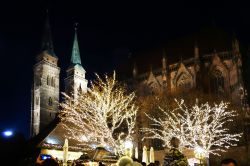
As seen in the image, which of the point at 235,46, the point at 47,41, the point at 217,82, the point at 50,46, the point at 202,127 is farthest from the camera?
the point at 50,46

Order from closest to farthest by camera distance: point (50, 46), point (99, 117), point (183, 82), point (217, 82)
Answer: point (99, 117) → point (217, 82) → point (183, 82) → point (50, 46)

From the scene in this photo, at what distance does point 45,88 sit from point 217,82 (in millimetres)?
26409

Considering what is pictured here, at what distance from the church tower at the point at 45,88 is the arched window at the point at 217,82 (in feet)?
80.8

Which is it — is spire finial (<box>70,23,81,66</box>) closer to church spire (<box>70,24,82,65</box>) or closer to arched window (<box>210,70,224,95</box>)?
church spire (<box>70,24,82,65</box>)

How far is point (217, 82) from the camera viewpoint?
34656mm

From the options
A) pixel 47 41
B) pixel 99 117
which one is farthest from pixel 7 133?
pixel 47 41

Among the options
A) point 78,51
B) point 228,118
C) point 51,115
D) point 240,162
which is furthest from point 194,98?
point 78,51

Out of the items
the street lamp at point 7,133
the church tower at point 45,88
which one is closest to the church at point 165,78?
the church tower at point 45,88

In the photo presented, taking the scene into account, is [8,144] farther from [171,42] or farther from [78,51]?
[78,51]

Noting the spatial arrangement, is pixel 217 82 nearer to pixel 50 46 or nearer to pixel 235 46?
pixel 235 46

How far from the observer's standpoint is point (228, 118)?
103ft

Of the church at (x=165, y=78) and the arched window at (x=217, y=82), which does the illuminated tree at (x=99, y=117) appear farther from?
the arched window at (x=217, y=82)

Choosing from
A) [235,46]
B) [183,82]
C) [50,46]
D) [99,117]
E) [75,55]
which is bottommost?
[99,117]

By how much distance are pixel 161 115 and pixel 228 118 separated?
6833mm
